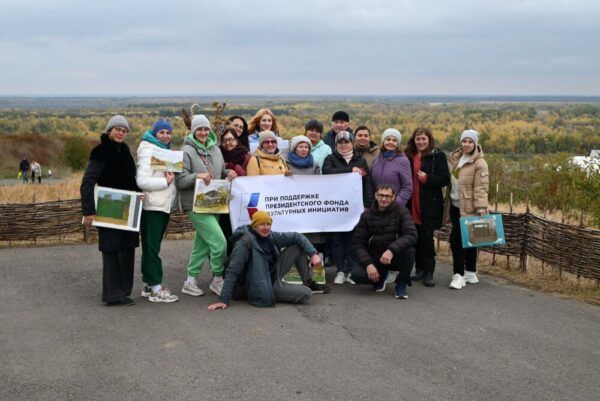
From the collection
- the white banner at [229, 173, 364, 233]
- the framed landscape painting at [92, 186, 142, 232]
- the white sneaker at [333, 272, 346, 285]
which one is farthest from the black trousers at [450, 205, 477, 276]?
the framed landscape painting at [92, 186, 142, 232]

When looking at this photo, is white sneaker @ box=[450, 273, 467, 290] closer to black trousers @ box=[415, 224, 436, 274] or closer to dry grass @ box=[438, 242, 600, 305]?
black trousers @ box=[415, 224, 436, 274]

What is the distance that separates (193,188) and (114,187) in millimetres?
947

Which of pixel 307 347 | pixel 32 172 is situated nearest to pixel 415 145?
pixel 307 347

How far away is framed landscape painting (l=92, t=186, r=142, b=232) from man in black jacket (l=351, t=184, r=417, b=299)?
8.74ft

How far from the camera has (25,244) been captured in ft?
38.5

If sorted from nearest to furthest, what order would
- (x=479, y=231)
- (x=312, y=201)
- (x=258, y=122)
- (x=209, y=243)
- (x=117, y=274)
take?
(x=117, y=274), (x=209, y=243), (x=479, y=231), (x=312, y=201), (x=258, y=122)

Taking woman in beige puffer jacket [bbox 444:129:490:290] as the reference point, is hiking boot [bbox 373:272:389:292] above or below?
below

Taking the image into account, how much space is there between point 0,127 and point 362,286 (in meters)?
87.2

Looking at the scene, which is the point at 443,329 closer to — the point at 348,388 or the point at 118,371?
the point at 348,388

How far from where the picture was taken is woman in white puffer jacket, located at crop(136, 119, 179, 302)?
8.05 meters

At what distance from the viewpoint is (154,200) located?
319 inches

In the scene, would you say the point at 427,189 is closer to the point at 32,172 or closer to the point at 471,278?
the point at 471,278

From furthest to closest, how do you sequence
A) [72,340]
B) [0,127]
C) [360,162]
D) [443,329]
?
[0,127]
[360,162]
[443,329]
[72,340]

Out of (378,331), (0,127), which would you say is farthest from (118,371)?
(0,127)
